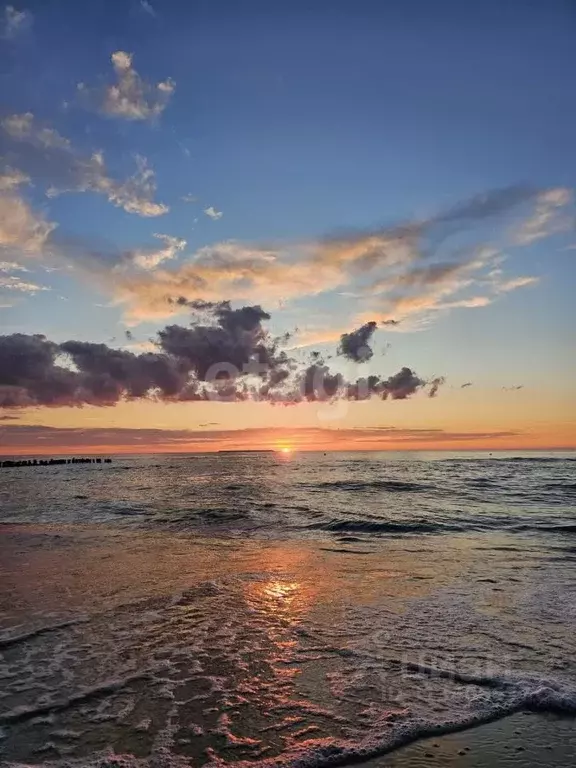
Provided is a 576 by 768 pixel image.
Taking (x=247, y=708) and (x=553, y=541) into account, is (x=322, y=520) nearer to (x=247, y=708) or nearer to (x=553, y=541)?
(x=553, y=541)

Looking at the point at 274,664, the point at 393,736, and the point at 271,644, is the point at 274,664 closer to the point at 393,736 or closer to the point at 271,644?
the point at 271,644

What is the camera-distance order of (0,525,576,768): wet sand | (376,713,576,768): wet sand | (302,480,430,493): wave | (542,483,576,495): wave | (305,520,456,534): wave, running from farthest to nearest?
(302,480,430,493): wave, (542,483,576,495): wave, (305,520,456,534): wave, (0,525,576,768): wet sand, (376,713,576,768): wet sand

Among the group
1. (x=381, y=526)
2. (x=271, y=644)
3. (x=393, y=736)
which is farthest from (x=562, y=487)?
(x=393, y=736)

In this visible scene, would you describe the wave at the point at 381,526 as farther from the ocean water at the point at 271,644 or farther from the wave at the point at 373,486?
the wave at the point at 373,486

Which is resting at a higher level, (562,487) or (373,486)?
(562,487)

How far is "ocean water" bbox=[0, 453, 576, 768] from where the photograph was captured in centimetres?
523

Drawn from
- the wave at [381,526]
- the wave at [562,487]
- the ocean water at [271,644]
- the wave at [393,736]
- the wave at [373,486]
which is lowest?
the wave at [373,486]

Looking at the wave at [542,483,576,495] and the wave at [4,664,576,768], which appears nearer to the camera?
the wave at [4,664,576,768]

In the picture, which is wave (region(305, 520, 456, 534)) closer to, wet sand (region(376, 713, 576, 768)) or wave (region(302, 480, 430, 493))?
wet sand (region(376, 713, 576, 768))

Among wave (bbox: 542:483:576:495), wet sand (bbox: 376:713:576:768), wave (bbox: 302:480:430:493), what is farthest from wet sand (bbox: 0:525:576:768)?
wave (bbox: 302:480:430:493)

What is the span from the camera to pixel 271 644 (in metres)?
7.78

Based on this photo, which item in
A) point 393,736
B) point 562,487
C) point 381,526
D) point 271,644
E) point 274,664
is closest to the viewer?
point 393,736

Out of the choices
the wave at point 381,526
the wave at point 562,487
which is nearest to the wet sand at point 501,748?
the wave at point 381,526

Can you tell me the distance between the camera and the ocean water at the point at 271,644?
5230mm
